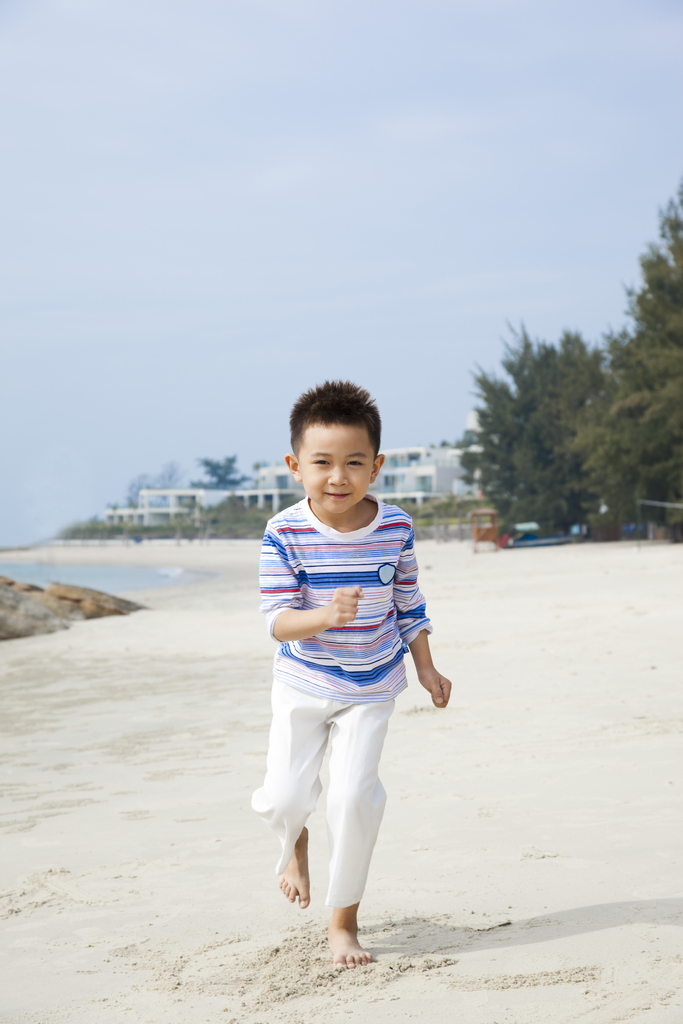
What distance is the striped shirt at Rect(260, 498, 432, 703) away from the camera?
8.09ft

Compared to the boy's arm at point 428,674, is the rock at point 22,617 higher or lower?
lower

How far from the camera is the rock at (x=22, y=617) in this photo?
11828 millimetres

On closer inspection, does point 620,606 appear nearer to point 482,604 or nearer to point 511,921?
point 482,604

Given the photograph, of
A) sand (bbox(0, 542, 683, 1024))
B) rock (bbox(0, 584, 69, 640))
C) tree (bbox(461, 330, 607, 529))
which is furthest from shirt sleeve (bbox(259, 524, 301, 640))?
tree (bbox(461, 330, 607, 529))

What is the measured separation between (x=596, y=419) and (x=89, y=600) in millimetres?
24275

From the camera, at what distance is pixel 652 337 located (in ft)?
99.8

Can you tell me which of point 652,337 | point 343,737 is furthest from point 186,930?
point 652,337

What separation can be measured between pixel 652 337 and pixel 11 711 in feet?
91.7

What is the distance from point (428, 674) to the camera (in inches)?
103

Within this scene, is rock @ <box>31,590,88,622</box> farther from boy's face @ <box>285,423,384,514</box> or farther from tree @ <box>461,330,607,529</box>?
tree @ <box>461,330,607,529</box>

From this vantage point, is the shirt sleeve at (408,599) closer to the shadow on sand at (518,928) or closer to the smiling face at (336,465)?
the smiling face at (336,465)

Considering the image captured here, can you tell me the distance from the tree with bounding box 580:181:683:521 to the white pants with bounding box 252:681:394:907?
26976mm

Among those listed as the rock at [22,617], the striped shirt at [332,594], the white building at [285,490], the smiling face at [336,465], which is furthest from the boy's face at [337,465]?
the white building at [285,490]

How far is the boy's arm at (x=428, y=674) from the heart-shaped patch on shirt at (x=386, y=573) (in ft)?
0.68
